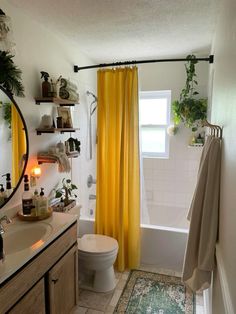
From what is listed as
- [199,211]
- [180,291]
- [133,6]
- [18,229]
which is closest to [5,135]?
[18,229]

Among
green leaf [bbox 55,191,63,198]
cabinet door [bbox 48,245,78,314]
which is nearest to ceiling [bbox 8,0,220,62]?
green leaf [bbox 55,191,63,198]

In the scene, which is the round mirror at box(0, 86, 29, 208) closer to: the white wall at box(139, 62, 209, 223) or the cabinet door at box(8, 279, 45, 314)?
the cabinet door at box(8, 279, 45, 314)

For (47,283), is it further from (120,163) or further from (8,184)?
(120,163)

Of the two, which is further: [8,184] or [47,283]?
[8,184]

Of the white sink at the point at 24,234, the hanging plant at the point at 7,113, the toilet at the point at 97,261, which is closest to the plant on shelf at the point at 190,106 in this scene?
the toilet at the point at 97,261

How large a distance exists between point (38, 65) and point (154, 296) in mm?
2350

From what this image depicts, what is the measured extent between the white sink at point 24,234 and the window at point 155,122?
2.23 metres

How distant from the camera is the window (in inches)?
137

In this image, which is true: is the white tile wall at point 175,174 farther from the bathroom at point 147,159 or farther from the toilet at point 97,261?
the toilet at point 97,261

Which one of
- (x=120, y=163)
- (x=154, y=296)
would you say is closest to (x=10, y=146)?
(x=120, y=163)

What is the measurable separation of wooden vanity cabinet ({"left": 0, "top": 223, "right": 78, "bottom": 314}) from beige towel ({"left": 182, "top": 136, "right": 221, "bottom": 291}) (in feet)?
2.82

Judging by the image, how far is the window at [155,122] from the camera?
3.49 metres

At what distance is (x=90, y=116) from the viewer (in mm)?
3084

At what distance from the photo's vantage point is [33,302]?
132 centimetres
